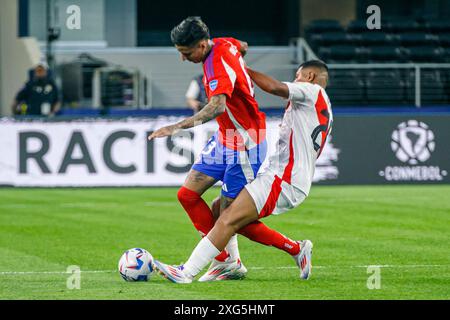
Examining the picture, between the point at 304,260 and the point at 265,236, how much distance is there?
0.37 m

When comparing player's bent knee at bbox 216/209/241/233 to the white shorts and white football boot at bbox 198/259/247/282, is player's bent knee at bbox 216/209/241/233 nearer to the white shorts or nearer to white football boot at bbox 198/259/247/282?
the white shorts

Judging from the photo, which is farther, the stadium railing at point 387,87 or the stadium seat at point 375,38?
the stadium seat at point 375,38

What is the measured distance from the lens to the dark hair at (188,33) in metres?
9.17

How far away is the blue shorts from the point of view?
962cm

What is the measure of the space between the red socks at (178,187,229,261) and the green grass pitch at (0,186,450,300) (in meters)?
0.53

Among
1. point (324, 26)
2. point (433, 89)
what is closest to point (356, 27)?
point (324, 26)

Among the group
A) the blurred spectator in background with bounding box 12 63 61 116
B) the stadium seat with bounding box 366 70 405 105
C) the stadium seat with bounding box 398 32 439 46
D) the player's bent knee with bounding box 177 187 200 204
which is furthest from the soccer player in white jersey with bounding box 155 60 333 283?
the stadium seat with bounding box 398 32 439 46

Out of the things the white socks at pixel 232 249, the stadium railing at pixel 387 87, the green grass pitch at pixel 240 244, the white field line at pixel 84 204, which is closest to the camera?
the green grass pitch at pixel 240 244

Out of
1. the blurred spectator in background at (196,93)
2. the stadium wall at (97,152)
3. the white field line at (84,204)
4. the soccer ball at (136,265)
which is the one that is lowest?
the white field line at (84,204)

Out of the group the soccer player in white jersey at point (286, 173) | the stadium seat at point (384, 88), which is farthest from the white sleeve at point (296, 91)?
the stadium seat at point (384, 88)

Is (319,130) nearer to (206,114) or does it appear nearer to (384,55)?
(206,114)

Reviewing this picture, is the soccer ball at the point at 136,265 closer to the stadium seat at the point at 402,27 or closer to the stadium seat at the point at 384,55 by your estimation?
the stadium seat at the point at 384,55

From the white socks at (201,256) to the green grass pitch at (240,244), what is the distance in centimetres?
13
